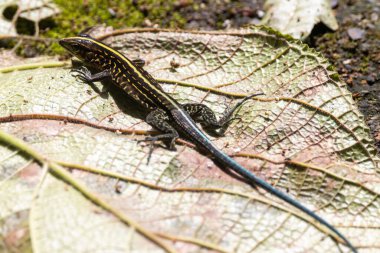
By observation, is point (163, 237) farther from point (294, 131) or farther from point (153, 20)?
point (153, 20)

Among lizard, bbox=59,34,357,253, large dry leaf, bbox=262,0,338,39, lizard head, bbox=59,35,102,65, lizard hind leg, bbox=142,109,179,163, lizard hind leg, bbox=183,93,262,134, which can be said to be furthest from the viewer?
large dry leaf, bbox=262,0,338,39

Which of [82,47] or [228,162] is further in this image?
[82,47]

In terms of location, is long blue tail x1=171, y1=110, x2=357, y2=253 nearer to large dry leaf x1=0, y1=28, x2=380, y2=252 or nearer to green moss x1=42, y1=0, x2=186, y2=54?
large dry leaf x1=0, y1=28, x2=380, y2=252

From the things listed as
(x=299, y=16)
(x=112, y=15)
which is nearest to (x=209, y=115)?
(x=299, y=16)

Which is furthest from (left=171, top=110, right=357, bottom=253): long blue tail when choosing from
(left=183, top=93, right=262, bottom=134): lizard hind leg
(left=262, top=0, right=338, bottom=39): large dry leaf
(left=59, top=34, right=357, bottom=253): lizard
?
(left=262, top=0, right=338, bottom=39): large dry leaf

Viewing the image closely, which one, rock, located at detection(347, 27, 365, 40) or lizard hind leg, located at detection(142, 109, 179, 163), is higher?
rock, located at detection(347, 27, 365, 40)

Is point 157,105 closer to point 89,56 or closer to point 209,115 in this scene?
point 209,115
